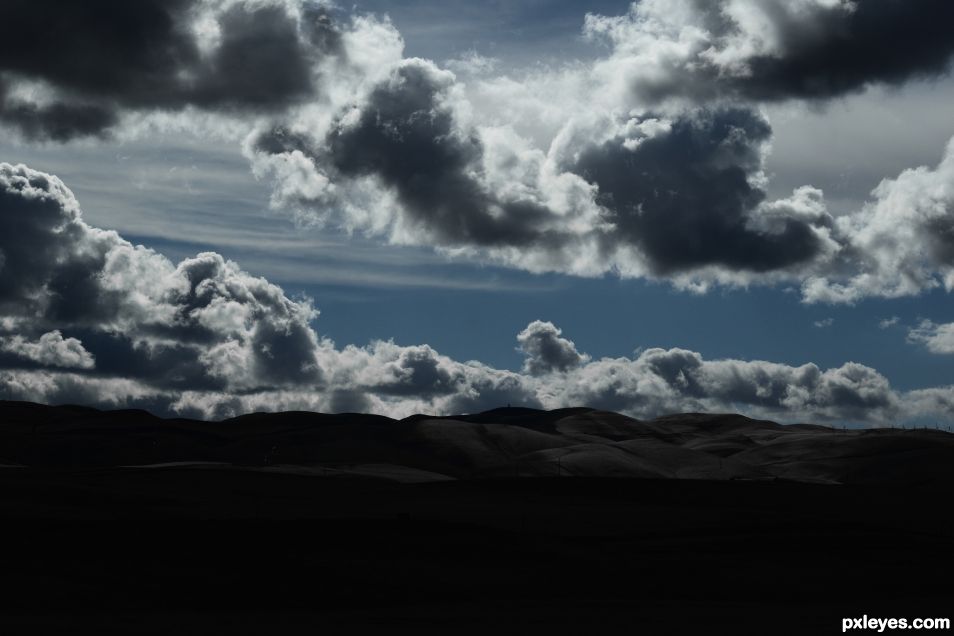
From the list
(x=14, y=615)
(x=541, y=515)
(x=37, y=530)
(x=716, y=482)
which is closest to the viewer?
(x=14, y=615)

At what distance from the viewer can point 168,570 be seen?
74.3 metres

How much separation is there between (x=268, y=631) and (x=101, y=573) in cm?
2128

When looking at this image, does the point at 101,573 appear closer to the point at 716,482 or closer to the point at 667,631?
the point at 667,631

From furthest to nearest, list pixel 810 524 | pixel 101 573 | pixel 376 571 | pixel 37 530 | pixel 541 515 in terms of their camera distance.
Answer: pixel 541 515
pixel 810 524
pixel 37 530
pixel 376 571
pixel 101 573

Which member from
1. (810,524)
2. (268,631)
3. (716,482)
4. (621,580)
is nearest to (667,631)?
(268,631)

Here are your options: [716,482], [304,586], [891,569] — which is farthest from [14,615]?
[716,482]

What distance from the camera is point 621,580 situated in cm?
7888

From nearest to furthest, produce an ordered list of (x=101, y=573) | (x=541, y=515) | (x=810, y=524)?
1. (x=101, y=573)
2. (x=810, y=524)
3. (x=541, y=515)

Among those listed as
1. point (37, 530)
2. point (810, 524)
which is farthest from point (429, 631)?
point (810, 524)

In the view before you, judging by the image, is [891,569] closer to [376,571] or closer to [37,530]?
[376,571]

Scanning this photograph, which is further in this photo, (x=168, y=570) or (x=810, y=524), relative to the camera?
(x=810, y=524)

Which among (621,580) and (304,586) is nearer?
(304,586)

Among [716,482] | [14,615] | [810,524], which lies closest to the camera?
[14,615]

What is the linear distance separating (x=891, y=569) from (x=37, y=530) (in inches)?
2444
